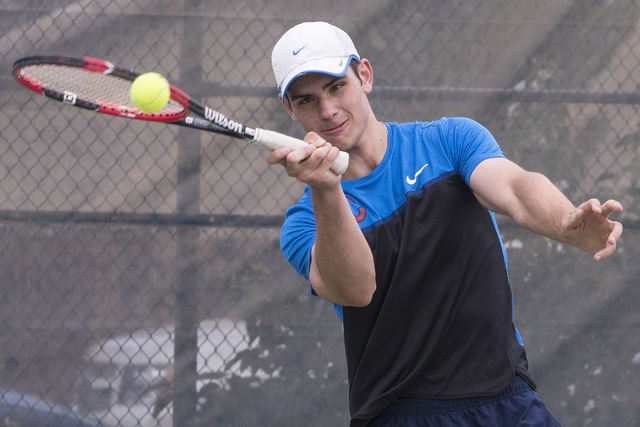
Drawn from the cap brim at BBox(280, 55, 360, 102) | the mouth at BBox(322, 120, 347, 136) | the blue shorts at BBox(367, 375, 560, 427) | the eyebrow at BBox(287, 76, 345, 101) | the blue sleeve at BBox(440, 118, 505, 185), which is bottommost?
the blue shorts at BBox(367, 375, 560, 427)

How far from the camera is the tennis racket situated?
→ 1333mm

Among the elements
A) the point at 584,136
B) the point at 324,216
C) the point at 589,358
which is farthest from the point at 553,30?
the point at 324,216

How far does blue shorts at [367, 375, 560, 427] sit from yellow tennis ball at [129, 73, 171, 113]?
98cm

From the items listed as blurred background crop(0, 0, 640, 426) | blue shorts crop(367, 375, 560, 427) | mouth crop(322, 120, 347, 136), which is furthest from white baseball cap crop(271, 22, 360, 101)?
blurred background crop(0, 0, 640, 426)

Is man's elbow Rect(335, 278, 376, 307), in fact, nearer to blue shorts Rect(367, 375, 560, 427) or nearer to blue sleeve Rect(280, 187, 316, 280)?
blue sleeve Rect(280, 187, 316, 280)

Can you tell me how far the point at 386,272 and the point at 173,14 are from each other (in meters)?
1.75

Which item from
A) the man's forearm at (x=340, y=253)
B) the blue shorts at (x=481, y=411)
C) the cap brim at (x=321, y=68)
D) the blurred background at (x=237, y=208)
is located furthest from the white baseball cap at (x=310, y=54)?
the blurred background at (x=237, y=208)

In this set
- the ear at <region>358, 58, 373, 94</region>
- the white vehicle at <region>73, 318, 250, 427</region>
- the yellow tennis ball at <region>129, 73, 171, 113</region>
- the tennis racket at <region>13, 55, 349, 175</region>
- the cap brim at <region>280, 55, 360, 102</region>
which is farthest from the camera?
the white vehicle at <region>73, 318, 250, 427</region>

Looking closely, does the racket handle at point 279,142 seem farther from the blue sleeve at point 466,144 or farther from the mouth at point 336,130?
the blue sleeve at point 466,144

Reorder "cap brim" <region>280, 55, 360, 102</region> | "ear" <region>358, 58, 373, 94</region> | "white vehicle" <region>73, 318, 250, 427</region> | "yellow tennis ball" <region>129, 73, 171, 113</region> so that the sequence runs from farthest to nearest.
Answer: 1. "white vehicle" <region>73, 318, 250, 427</region>
2. "ear" <region>358, 58, 373, 94</region>
3. "cap brim" <region>280, 55, 360, 102</region>
4. "yellow tennis ball" <region>129, 73, 171, 113</region>

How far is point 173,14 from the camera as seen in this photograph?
2.69 m

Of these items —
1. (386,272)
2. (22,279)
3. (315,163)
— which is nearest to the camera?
(315,163)

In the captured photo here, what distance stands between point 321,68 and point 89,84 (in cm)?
63

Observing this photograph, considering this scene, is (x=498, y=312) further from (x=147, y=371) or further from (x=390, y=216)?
(x=147, y=371)
